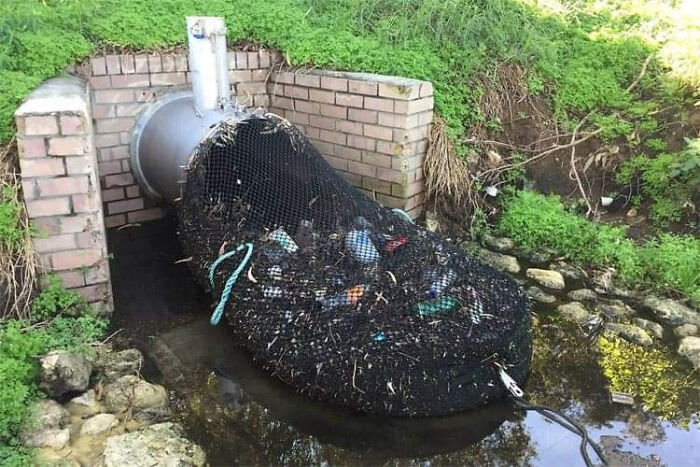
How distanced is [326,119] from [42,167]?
2287mm

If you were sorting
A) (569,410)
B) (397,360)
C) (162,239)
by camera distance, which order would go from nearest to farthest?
(397,360) → (569,410) → (162,239)

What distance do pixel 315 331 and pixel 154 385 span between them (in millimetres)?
902

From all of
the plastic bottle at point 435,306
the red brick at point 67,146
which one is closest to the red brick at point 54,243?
the red brick at point 67,146

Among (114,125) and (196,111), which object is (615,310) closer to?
(196,111)

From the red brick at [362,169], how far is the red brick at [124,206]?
1.71 metres

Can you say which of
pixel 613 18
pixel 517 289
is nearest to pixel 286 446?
pixel 517 289

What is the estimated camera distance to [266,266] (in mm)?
3029

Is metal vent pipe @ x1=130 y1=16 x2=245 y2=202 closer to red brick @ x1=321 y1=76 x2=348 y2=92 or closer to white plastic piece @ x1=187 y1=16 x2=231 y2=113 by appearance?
white plastic piece @ x1=187 y1=16 x2=231 y2=113

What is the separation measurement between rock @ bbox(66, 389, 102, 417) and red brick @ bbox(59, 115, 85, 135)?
134 centimetres

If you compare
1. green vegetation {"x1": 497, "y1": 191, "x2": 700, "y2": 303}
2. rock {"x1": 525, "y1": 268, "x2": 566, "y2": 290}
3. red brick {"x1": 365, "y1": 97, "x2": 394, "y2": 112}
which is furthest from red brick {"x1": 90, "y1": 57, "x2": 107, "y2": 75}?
rock {"x1": 525, "y1": 268, "x2": 566, "y2": 290}

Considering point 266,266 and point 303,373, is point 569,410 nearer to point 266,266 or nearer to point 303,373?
point 303,373

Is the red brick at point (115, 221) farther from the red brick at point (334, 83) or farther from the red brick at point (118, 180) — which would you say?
the red brick at point (334, 83)

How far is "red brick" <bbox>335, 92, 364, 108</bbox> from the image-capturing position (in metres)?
4.55

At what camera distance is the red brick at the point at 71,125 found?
308 centimetres
